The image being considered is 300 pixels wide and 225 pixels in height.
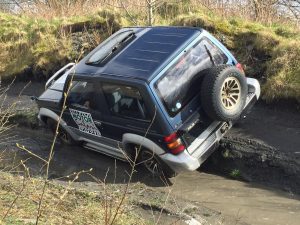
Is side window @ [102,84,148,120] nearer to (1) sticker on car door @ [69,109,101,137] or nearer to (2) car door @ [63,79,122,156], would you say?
(2) car door @ [63,79,122,156]

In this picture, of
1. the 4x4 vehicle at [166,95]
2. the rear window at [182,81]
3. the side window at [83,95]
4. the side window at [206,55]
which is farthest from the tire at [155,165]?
the side window at [206,55]

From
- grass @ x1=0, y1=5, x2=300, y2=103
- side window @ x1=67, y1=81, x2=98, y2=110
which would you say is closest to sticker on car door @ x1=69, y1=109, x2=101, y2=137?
side window @ x1=67, y1=81, x2=98, y2=110

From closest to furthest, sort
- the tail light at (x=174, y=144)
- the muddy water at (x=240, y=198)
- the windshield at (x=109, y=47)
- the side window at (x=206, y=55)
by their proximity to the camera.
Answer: the muddy water at (x=240, y=198)
the tail light at (x=174, y=144)
the side window at (x=206, y=55)
the windshield at (x=109, y=47)

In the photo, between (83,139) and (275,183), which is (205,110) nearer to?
(275,183)

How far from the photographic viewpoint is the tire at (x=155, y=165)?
6500mm

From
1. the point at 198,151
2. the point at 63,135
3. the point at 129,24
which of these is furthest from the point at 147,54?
the point at 129,24

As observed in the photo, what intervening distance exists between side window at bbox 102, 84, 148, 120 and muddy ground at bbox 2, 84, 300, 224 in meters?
0.73

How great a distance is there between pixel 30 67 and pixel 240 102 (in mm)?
7769

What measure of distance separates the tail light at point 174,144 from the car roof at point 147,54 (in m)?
0.82

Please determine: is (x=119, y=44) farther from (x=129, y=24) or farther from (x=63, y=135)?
(x=129, y=24)

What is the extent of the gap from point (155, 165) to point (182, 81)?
4.22ft

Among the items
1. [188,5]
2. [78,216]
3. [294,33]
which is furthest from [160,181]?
[188,5]

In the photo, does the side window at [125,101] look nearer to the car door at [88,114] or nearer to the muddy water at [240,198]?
the car door at [88,114]

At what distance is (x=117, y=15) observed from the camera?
41.0 ft
